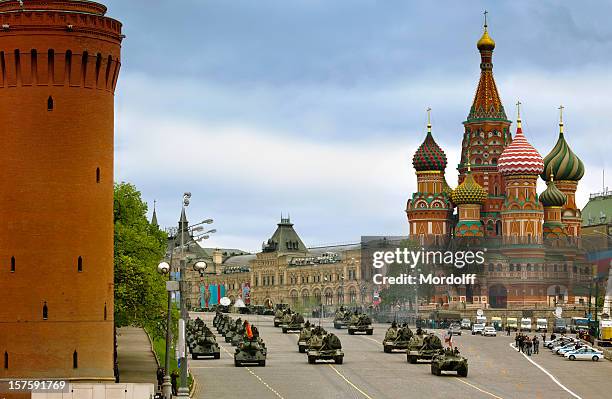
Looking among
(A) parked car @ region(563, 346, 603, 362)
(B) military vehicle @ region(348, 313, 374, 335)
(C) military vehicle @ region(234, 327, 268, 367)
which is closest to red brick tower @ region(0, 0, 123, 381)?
(C) military vehicle @ region(234, 327, 268, 367)

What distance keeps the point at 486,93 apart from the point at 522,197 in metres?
18.8

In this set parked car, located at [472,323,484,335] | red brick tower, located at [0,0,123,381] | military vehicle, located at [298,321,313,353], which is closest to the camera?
red brick tower, located at [0,0,123,381]

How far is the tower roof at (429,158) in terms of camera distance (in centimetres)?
19125

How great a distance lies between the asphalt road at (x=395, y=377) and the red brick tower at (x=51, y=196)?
21.6 ft

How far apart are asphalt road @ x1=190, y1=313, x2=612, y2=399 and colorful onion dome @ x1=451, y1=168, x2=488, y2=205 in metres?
84.4

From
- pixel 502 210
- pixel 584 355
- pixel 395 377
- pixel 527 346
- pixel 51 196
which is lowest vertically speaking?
pixel 395 377

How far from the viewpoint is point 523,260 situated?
178 metres

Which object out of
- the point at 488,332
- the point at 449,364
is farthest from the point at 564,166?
the point at 449,364

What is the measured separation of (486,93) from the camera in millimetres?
191500

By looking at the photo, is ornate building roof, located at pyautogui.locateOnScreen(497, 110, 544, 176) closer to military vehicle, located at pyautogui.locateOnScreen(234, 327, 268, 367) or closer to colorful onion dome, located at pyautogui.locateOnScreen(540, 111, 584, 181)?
colorful onion dome, located at pyautogui.locateOnScreen(540, 111, 584, 181)

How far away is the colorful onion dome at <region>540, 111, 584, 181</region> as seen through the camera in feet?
640

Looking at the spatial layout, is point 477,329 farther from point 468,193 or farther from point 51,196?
point 51,196

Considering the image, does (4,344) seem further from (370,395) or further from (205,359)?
(205,359)

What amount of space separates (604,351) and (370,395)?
36.8 m
